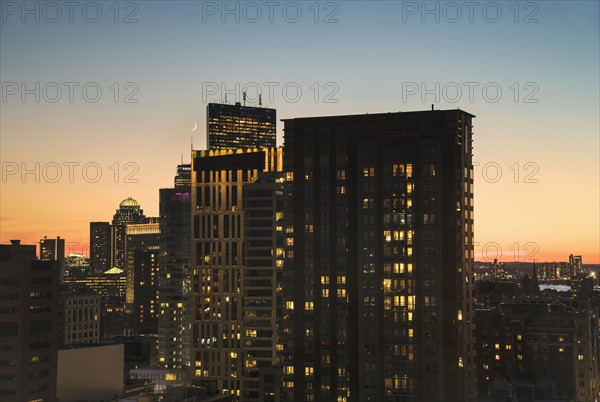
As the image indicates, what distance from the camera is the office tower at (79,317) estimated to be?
284 ft

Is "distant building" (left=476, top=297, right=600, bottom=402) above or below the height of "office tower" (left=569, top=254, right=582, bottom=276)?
below

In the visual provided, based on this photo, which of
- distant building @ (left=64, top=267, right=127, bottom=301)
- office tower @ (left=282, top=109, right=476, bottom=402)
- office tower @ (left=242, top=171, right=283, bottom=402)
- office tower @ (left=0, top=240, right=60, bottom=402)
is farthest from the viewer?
distant building @ (left=64, top=267, right=127, bottom=301)

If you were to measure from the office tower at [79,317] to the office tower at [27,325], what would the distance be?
44846 millimetres

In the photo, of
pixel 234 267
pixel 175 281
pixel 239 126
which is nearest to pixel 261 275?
pixel 234 267

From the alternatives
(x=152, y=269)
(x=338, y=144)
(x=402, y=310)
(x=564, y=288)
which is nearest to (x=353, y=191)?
(x=338, y=144)

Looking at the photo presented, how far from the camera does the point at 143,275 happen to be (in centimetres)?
12481

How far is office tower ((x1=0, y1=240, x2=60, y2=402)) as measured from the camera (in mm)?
37719

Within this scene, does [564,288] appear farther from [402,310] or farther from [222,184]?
[402,310]

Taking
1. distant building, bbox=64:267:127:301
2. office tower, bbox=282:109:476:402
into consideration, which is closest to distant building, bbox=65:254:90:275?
distant building, bbox=64:267:127:301

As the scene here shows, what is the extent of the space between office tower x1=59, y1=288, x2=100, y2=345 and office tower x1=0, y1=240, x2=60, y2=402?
44846 mm

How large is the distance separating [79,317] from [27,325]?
51.1m

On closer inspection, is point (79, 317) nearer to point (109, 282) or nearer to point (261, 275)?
point (261, 275)

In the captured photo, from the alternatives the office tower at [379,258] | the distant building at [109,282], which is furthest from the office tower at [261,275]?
the distant building at [109,282]

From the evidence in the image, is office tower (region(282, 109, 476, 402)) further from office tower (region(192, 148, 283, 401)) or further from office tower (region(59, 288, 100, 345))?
office tower (region(59, 288, 100, 345))
